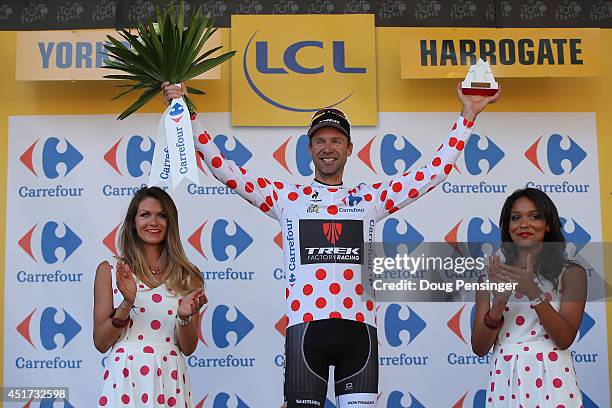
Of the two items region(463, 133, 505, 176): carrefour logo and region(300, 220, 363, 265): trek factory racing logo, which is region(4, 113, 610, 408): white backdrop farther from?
region(300, 220, 363, 265): trek factory racing logo

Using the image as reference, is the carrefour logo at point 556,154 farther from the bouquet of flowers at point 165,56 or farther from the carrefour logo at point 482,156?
the bouquet of flowers at point 165,56

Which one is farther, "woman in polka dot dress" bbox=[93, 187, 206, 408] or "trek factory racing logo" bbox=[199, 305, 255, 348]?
"trek factory racing logo" bbox=[199, 305, 255, 348]

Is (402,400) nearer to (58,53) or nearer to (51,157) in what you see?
(51,157)

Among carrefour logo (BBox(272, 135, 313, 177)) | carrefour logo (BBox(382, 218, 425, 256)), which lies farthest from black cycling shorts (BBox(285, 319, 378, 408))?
carrefour logo (BBox(272, 135, 313, 177))

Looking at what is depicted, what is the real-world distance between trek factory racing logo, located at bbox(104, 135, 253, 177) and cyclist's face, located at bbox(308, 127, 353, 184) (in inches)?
52.3

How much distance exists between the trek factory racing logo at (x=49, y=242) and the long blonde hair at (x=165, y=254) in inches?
46.5

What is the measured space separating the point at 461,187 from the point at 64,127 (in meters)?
2.28

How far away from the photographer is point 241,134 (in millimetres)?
5195

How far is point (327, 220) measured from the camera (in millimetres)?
3744

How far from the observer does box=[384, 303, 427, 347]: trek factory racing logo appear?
509 cm

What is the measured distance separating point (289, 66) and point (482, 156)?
1.22 meters

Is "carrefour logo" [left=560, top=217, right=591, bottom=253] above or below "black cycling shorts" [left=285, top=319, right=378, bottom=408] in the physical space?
above

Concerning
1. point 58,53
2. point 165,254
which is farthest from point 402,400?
point 58,53

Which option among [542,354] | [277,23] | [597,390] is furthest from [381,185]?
[597,390]
